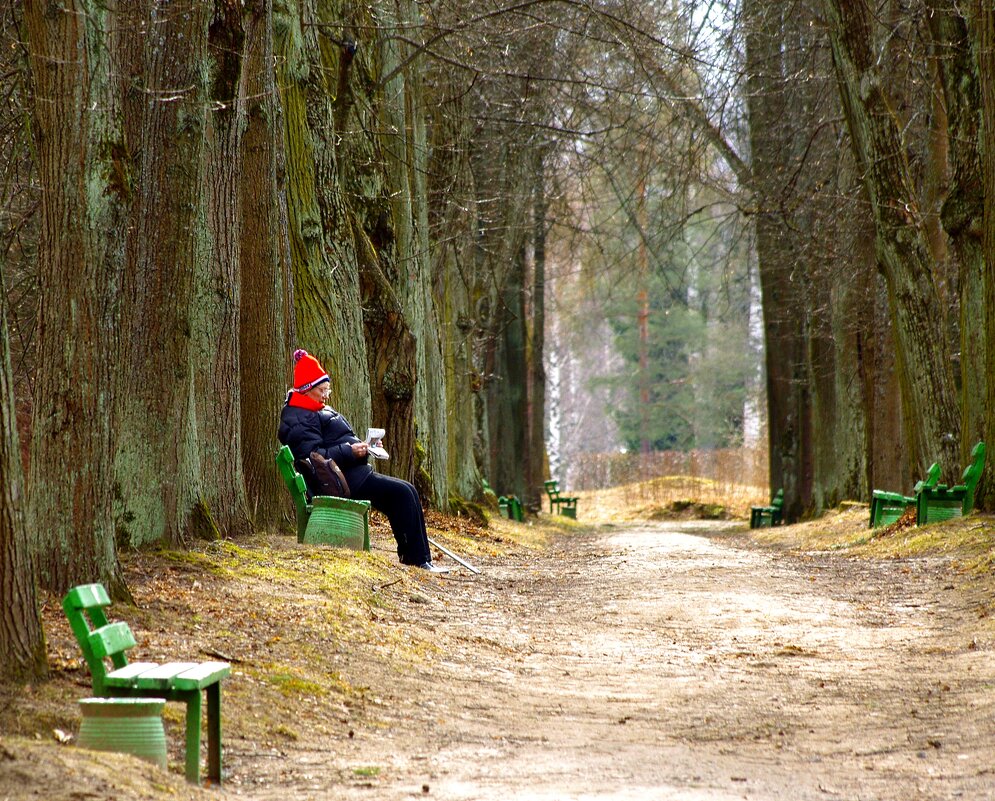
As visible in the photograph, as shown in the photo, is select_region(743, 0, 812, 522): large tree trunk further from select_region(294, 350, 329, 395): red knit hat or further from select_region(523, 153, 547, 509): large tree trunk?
select_region(294, 350, 329, 395): red knit hat

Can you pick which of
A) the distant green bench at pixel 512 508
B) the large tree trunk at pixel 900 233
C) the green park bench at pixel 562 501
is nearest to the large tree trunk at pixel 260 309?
A: the large tree trunk at pixel 900 233

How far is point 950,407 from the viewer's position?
50.3 feet

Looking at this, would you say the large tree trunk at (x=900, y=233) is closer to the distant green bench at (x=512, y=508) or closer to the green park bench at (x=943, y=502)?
the green park bench at (x=943, y=502)

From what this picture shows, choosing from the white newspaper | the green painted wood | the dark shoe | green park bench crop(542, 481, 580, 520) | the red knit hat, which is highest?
the red knit hat

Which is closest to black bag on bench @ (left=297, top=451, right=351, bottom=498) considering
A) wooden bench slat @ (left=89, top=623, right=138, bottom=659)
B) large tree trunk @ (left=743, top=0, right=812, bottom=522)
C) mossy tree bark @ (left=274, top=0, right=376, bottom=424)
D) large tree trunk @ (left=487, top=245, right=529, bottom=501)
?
mossy tree bark @ (left=274, top=0, right=376, bottom=424)

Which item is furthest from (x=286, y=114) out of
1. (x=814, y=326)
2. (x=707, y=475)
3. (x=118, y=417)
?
(x=707, y=475)

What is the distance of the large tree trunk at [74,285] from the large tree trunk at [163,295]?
1.94m

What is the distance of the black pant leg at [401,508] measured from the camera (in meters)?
10.8

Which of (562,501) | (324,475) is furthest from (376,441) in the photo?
(562,501)

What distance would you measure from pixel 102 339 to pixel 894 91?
14.3 metres

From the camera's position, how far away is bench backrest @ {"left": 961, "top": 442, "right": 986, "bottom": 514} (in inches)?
516

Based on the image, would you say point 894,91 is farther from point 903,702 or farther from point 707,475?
point 707,475

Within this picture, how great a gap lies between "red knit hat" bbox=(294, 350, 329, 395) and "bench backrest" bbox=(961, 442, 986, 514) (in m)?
6.41

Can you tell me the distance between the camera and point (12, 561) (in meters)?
5.39
